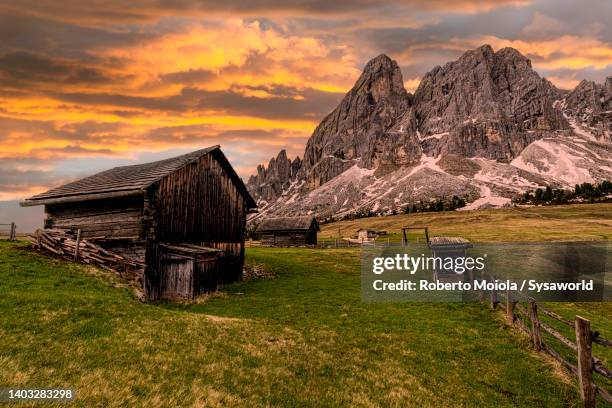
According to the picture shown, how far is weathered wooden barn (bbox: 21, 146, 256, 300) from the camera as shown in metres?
21.1

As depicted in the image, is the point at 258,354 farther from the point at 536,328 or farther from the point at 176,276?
the point at 176,276

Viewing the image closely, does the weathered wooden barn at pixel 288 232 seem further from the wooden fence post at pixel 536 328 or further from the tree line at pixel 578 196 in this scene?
the tree line at pixel 578 196

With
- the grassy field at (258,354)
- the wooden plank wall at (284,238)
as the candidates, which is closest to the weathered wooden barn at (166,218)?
the grassy field at (258,354)

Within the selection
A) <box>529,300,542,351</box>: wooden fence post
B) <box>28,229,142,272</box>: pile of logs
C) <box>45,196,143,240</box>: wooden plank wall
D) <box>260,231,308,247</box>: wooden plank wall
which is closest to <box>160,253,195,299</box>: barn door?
<box>28,229,142,272</box>: pile of logs

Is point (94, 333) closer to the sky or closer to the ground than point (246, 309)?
closer to the sky

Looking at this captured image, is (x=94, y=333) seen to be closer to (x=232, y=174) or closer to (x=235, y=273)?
(x=235, y=273)

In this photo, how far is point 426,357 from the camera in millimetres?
12078

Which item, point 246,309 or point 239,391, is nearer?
point 239,391

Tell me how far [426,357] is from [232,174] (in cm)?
2035

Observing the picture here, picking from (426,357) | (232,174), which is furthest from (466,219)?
(426,357)

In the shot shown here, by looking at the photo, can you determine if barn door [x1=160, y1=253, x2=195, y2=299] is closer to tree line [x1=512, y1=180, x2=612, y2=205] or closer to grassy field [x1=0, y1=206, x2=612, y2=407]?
grassy field [x1=0, y1=206, x2=612, y2=407]

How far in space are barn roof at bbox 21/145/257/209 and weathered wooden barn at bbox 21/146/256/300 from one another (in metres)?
0.05

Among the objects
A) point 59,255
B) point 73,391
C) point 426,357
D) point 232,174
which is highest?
point 232,174

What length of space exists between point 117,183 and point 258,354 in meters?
17.6
